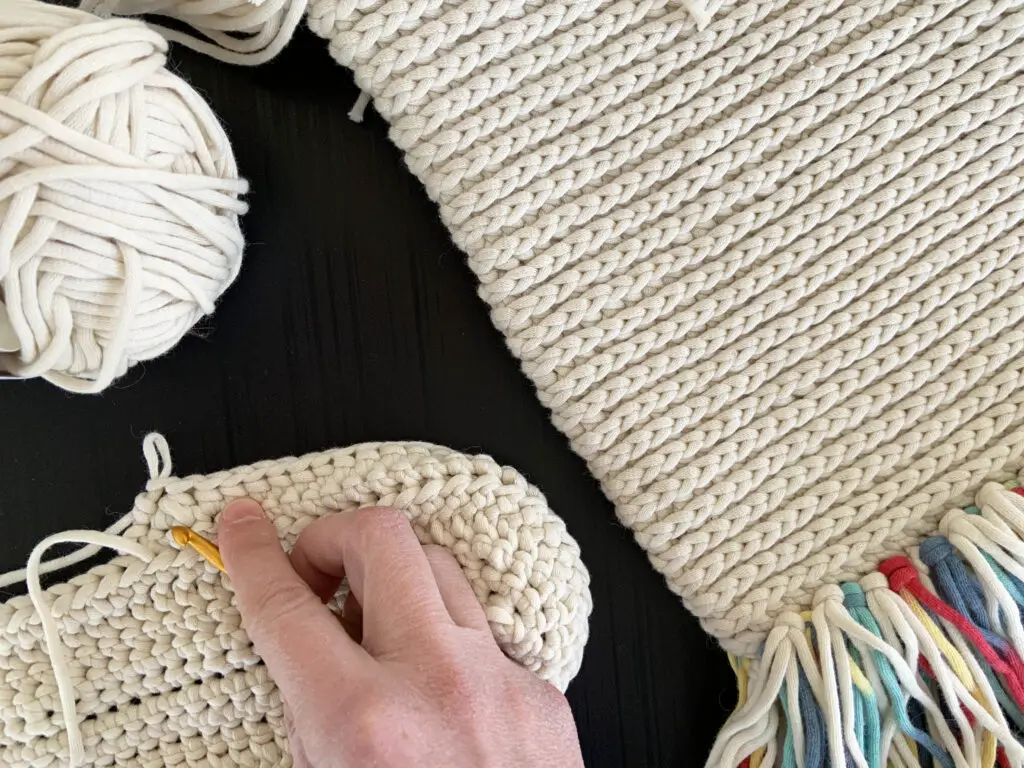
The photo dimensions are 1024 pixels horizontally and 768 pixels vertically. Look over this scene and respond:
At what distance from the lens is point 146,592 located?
1.91 ft

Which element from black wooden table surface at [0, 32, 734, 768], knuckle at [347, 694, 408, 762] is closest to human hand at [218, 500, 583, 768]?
knuckle at [347, 694, 408, 762]

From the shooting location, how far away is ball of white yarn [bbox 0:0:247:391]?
0.48 metres

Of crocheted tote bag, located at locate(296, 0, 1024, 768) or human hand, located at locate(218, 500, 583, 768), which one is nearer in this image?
human hand, located at locate(218, 500, 583, 768)

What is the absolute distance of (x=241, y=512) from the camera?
56 centimetres

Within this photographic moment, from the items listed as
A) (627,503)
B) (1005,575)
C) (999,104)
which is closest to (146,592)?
(627,503)

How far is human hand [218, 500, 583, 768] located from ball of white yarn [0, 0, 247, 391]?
6.2 inches

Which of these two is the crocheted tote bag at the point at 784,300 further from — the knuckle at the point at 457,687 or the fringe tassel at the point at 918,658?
the knuckle at the point at 457,687

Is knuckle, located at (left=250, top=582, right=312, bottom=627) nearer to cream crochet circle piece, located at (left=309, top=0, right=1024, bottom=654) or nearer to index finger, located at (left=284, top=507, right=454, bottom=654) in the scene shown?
index finger, located at (left=284, top=507, right=454, bottom=654)

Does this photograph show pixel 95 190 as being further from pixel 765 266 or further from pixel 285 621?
pixel 765 266

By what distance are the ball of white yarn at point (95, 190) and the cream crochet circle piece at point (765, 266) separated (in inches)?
6.2

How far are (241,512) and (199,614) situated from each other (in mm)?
81

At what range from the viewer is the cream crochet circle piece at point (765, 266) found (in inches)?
23.6

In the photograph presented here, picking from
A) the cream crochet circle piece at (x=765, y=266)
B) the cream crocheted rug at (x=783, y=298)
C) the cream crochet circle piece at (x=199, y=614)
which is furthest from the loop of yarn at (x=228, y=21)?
the cream crochet circle piece at (x=199, y=614)

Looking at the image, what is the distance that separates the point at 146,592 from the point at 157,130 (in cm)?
31
